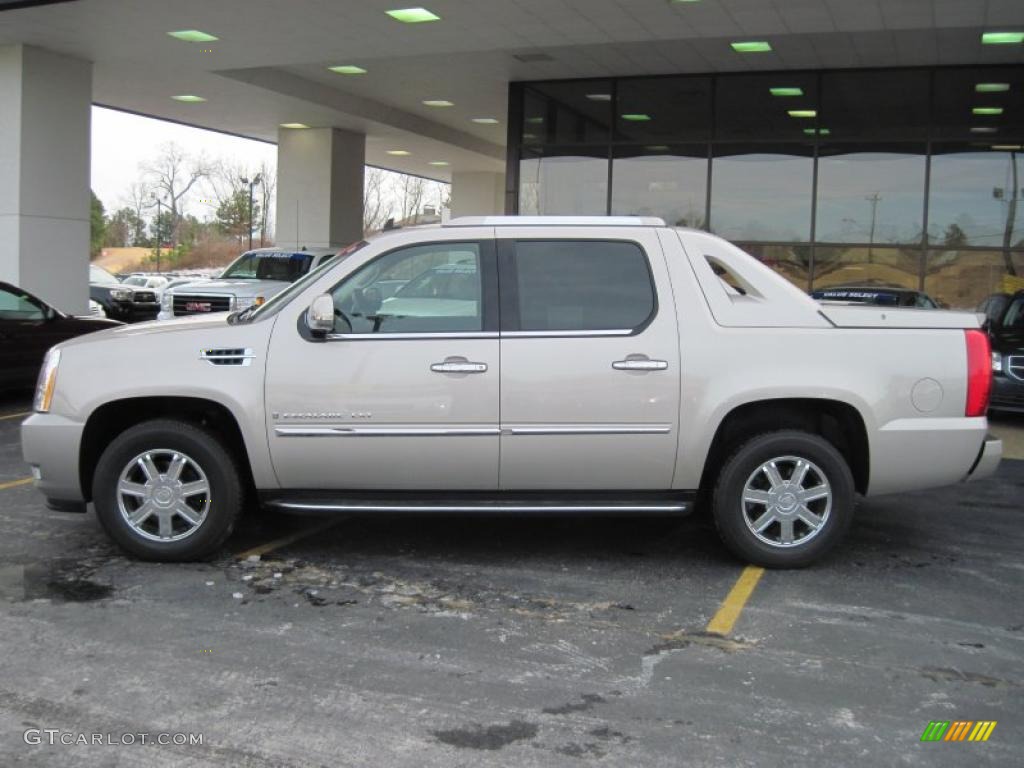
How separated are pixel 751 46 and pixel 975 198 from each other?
16.3 ft

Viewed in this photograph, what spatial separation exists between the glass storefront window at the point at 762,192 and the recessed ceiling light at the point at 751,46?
239cm

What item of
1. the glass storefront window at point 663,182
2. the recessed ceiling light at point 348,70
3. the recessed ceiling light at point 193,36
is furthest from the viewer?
the recessed ceiling light at point 348,70

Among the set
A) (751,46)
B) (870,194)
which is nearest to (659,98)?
(751,46)

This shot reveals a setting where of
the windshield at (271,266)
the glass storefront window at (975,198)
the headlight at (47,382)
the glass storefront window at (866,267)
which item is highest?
the glass storefront window at (975,198)

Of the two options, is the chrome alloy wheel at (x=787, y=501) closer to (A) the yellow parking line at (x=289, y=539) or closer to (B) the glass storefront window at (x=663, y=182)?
(A) the yellow parking line at (x=289, y=539)

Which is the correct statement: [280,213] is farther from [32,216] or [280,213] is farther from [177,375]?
[177,375]

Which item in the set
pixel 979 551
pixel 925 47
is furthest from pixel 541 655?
pixel 925 47

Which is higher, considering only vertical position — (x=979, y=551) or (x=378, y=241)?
(x=378, y=241)

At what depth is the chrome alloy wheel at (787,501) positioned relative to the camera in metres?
5.45

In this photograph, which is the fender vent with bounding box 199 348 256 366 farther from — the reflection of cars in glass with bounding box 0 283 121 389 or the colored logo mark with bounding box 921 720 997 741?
the reflection of cars in glass with bounding box 0 283 121 389

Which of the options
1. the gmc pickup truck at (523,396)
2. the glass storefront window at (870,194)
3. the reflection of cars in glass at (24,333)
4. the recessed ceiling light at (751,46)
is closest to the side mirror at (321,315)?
the gmc pickup truck at (523,396)

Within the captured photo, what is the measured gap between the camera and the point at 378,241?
223 inches

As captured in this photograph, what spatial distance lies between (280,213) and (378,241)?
69.4 ft

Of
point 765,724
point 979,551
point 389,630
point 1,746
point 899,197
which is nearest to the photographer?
point 1,746
